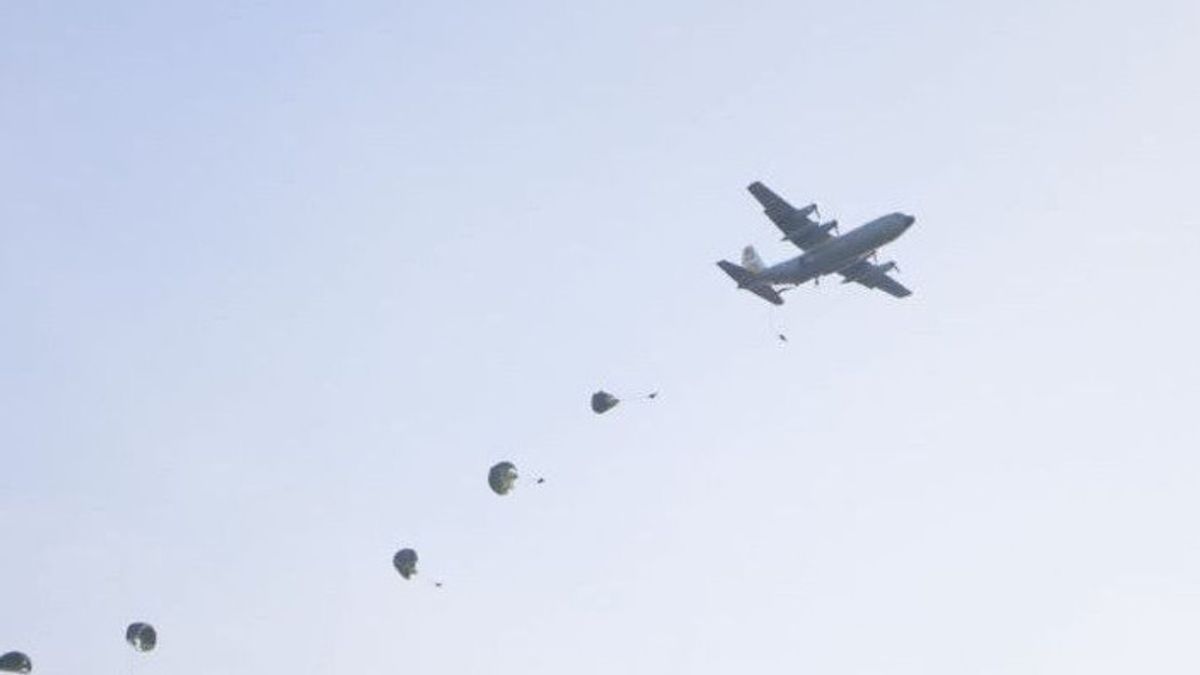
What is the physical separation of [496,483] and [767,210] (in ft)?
73.8

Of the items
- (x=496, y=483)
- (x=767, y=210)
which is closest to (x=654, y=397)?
(x=496, y=483)

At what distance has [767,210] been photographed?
60156 mm

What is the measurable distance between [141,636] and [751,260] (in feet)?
127

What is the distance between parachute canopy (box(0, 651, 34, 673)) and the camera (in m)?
44.8

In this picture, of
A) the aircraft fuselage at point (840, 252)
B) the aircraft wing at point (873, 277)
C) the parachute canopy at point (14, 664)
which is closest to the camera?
the parachute canopy at point (14, 664)

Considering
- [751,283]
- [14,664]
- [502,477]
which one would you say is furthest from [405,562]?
[751,283]

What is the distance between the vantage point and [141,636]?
157 ft

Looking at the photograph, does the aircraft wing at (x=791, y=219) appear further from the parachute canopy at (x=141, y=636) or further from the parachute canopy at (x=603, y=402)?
the parachute canopy at (x=141, y=636)

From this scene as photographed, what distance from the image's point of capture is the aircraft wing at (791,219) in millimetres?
59562

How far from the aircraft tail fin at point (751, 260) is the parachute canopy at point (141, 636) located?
36965mm

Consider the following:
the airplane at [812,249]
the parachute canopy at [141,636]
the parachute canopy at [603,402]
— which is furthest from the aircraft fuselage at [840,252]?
the parachute canopy at [141,636]

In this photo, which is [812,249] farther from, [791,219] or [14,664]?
[14,664]

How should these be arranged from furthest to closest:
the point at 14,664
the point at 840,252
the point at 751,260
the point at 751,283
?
the point at 751,260 → the point at 751,283 → the point at 840,252 → the point at 14,664

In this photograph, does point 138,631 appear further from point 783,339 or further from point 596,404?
point 783,339
